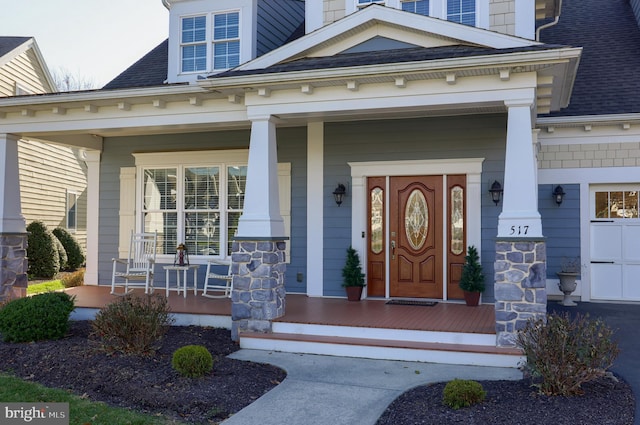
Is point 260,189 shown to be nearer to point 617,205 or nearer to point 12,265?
point 12,265

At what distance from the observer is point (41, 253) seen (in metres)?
13.8

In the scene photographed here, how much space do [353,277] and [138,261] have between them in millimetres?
3729

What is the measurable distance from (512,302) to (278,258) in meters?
2.76

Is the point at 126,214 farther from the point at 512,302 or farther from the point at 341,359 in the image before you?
the point at 512,302

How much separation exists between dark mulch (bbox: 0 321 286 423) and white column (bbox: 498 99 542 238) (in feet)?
9.38

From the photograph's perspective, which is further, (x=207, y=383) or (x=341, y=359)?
(x=341, y=359)

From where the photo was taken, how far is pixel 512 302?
5980mm

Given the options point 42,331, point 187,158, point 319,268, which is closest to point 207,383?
point 42,331

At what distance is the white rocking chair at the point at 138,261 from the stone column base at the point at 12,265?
1331 millimetres

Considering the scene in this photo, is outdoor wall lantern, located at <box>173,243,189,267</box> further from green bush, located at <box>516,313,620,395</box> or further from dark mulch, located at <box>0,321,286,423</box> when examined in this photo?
green bush, located at <box>516,313,620,395</box>

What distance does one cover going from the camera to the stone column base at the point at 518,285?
592cm

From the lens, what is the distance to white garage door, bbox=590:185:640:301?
9875 millimetres

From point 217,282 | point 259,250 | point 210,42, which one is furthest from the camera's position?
point 217,282

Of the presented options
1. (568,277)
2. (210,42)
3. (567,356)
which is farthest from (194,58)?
(567,356)
